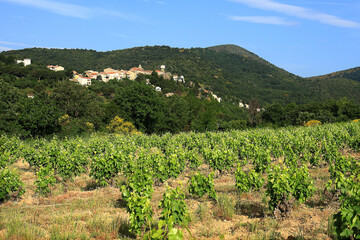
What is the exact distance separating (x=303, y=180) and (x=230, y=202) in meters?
2.27

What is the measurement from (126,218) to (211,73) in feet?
439

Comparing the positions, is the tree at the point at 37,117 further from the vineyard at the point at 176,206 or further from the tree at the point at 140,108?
the vineyard at the point at 176,206

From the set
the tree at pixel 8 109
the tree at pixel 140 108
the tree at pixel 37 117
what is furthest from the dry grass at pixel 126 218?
the tree at pixel 140 108

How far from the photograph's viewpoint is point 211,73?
449 ft

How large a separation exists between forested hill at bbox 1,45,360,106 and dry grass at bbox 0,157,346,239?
103 metres

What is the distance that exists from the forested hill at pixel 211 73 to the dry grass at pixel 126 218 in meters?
103

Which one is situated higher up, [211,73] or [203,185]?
[211,73]

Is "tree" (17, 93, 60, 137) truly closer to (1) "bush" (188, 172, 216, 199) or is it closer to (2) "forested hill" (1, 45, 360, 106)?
(1) "bush" (188, 172, 216, 199)

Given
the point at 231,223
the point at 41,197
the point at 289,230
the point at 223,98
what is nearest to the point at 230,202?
the point at 231,223

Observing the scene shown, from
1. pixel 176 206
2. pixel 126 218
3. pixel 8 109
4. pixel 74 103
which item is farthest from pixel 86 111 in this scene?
pixel 176 206

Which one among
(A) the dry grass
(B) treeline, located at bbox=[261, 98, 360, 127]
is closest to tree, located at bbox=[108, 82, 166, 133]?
(B) treeline, located at bbox=[261, 98, 360, 127]

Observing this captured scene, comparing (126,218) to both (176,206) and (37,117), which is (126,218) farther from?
(37,117)

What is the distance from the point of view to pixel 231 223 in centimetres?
712

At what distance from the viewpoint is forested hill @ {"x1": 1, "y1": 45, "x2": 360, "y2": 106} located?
119 m
